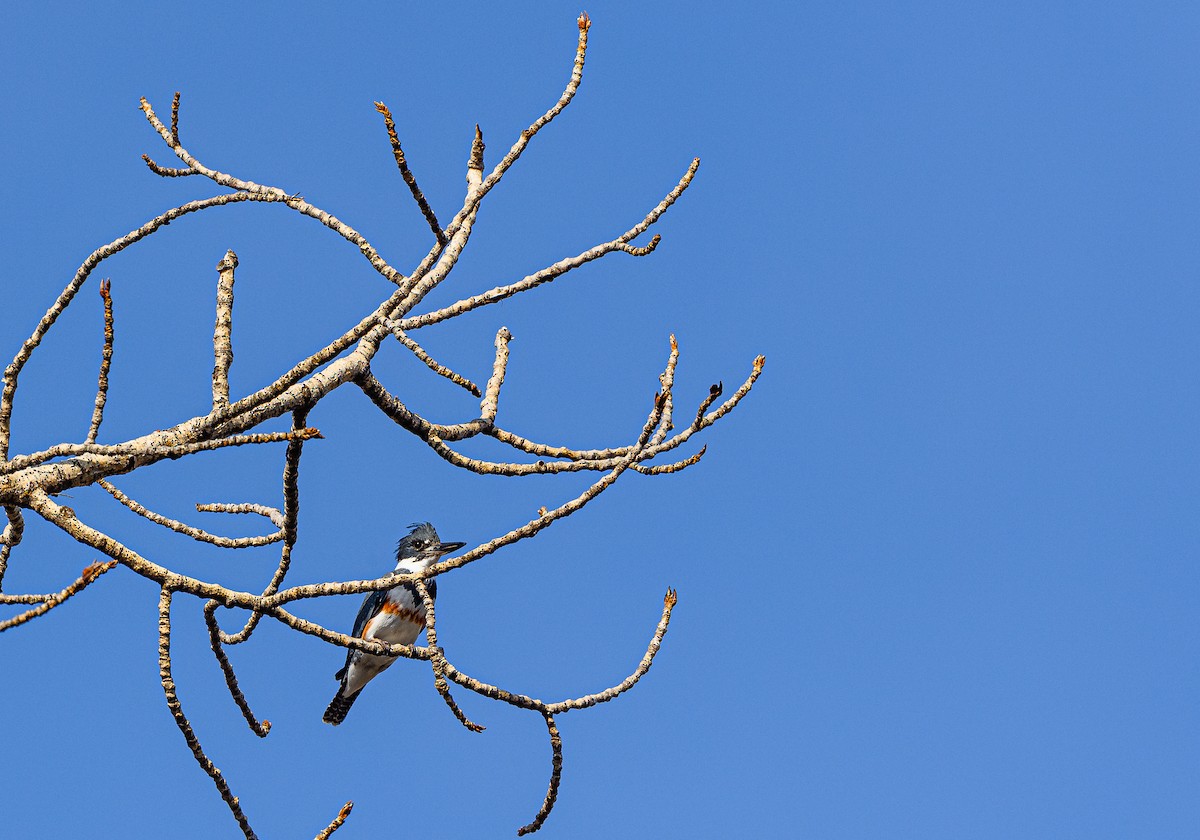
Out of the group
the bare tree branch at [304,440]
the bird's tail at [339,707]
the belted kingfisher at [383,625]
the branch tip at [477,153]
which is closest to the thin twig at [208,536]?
the bare tree branch at [304,440]

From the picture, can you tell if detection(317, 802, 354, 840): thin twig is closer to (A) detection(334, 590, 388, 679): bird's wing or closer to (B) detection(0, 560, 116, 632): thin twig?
(B) detection(0, 560, 116, 632): thin twig

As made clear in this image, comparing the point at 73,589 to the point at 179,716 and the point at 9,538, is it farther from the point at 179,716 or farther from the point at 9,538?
the point at 9,538

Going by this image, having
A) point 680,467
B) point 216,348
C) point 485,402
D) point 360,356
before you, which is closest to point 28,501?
point 216,348

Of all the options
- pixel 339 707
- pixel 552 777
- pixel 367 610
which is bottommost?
pixel 552 777

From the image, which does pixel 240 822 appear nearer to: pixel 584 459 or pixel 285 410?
pixel 285 410

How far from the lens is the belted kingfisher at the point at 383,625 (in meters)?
10.6

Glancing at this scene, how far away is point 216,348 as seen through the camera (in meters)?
4.29

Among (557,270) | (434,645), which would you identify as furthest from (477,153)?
(434,645)

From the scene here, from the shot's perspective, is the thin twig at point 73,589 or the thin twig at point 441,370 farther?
the thin twig at point 441,370

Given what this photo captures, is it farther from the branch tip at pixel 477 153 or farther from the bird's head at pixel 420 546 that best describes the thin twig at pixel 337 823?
the bird's head at pixel 420 546

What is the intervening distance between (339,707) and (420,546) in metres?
1.63

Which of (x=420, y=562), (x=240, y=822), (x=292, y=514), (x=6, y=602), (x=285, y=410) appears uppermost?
(x=420, y=562)

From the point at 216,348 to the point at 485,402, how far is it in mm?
1206

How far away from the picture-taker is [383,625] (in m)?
10.7
